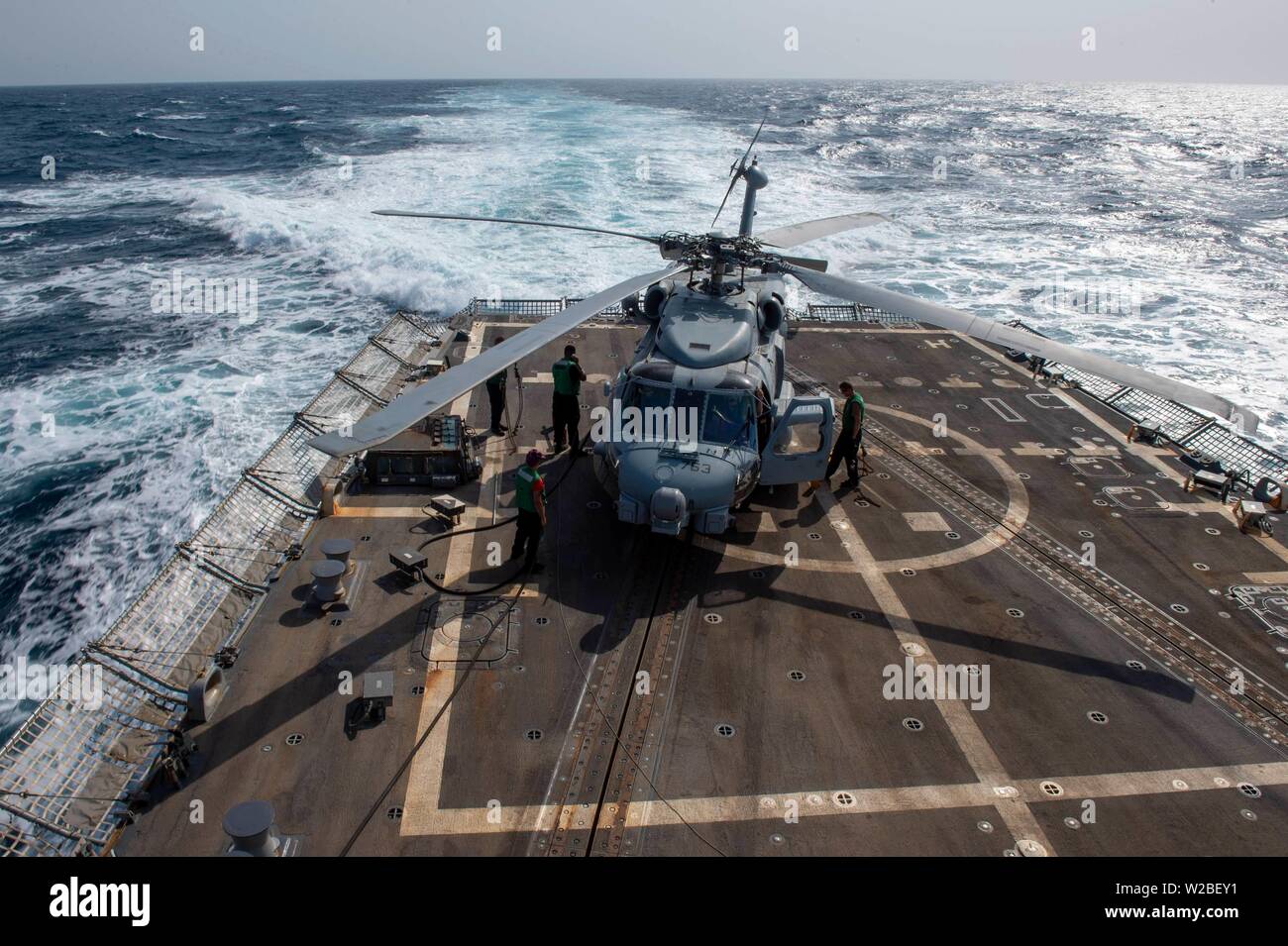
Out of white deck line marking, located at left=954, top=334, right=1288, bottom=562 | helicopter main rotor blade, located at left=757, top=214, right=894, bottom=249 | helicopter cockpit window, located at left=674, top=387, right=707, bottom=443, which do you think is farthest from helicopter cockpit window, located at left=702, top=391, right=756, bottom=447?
white deck line marking, located at left=954, top=334, right=1288, bottom=562

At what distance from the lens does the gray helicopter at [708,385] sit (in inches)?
399

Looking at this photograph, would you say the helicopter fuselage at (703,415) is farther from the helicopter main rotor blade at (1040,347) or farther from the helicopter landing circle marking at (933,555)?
the helicopter main rotor blade at (1040,347)

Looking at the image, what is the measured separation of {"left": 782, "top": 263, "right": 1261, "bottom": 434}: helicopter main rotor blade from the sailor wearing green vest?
6.01 feet

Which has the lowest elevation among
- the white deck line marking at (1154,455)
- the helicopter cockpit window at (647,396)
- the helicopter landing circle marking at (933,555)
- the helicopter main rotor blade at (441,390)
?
the helicopter landing circle marking at (933,555)

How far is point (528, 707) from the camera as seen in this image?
959cm

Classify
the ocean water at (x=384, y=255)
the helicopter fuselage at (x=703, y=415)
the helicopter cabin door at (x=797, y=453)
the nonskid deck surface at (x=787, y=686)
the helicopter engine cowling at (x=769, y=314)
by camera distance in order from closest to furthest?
the nonskid deck surface at (x=787, y=686) → the helicopter fuselage at (x=703, y=415) → the helicopter cabin door at (x=797, y=453) → the helicopter engine cowling at (x=769, y=314) → the ocean water at (x=384, y=255)

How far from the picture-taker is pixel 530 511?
11562 mm

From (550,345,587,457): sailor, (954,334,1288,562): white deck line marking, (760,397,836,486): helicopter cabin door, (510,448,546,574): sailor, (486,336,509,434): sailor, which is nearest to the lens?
(510,448,546,574): sailor

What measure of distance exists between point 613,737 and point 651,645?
179 cm

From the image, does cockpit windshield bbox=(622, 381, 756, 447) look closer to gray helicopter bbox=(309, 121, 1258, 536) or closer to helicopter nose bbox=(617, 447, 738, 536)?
gray helicopter bbox=(309, 121, 1258, 536)

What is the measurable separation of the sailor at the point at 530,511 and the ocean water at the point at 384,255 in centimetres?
950

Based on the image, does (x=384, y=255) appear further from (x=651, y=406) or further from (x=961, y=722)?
(x=961, y=722)

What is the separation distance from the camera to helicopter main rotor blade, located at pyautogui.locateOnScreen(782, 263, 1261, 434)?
30.1 ft

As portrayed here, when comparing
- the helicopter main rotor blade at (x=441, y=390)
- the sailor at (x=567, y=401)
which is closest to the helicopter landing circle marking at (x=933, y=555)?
the sailor at (x=567, y=401)
